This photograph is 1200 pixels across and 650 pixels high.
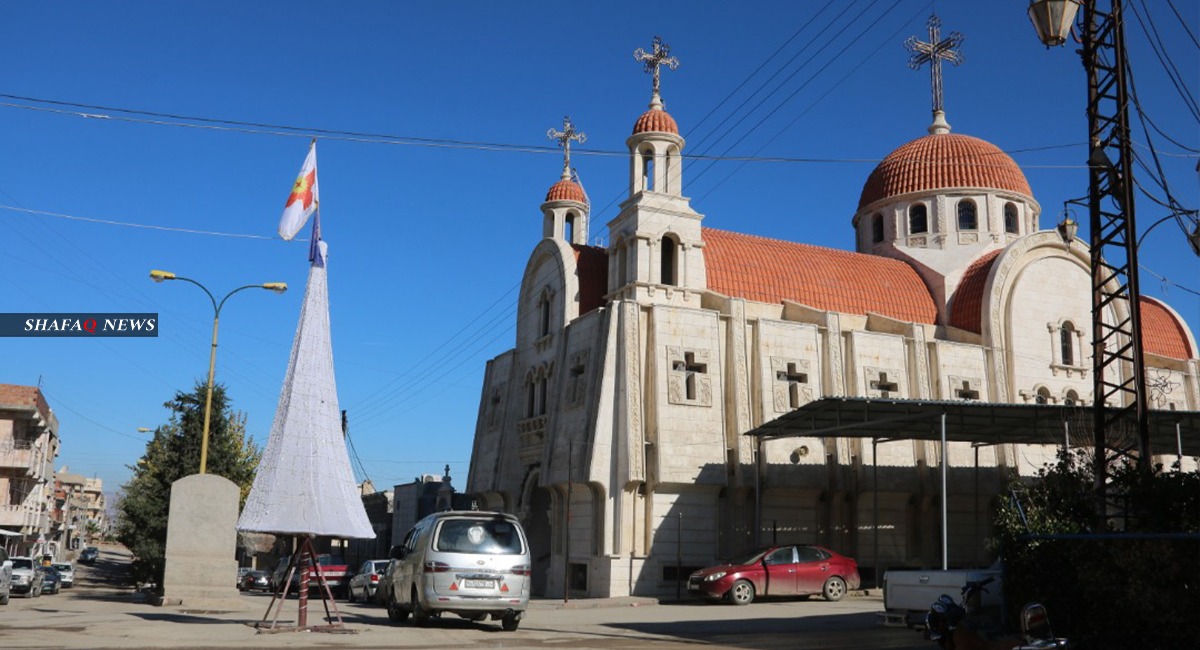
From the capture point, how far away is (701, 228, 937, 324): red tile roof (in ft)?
118

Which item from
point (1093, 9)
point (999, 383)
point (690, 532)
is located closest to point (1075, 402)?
point (999, 383)

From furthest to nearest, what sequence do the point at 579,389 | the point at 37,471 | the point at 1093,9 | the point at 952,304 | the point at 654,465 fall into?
the point at 37,471 → the point at 952,304 → the point at 579,389 → the point at 654,465 → the point at 1093,9

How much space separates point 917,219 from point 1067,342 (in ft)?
25.1

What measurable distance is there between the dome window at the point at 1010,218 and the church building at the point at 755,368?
0.11m

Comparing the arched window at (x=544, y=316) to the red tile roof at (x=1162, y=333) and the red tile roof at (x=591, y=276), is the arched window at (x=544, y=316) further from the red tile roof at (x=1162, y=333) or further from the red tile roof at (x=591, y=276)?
the red tile roof at (x=1162, y=333)

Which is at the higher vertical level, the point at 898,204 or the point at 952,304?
the point at 898,204

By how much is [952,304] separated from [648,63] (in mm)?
14480

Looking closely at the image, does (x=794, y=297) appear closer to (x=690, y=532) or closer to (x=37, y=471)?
(x=690, y=532)

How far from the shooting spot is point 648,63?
118 ft

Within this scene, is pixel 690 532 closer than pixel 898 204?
Yes

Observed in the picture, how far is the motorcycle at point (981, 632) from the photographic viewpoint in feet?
25.0

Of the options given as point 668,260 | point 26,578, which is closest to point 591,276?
point 668,260

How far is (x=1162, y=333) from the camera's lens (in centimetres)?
4212

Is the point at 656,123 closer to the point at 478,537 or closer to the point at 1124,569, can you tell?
the point at 478,537
